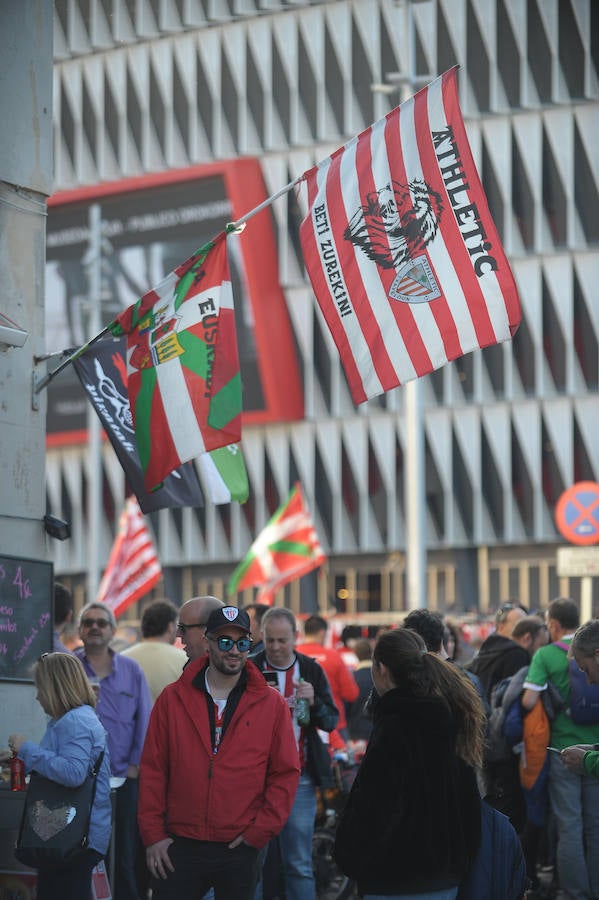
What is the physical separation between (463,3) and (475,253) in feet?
135

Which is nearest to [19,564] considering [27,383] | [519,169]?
[27,383]

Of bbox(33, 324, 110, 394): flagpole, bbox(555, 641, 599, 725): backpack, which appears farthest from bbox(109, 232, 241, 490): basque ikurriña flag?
bbox(555, 641, 599, 725): backpack

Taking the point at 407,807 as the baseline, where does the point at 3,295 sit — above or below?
above

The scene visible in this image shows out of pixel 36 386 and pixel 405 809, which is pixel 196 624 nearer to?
pixel 36 386

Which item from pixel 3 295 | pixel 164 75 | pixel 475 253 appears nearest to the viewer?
pixel 475 253

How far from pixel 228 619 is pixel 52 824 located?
1506 mm

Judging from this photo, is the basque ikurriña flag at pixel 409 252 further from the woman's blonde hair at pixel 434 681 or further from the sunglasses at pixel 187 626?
the woman's blonde hair at pixel 434 681

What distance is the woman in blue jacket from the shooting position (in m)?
8.05

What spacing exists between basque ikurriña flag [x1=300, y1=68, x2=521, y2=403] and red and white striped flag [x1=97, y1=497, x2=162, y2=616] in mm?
13675

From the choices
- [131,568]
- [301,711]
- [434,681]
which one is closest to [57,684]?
[434,681]

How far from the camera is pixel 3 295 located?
34.0 ft

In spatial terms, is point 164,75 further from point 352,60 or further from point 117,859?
point 117,859

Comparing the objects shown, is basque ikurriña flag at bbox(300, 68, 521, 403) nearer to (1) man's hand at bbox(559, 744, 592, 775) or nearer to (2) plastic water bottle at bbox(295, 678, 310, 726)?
(2) plastic water bottle at bbox(295, 678, 310, 726)

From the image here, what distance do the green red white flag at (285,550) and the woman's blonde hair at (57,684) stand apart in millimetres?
18185
